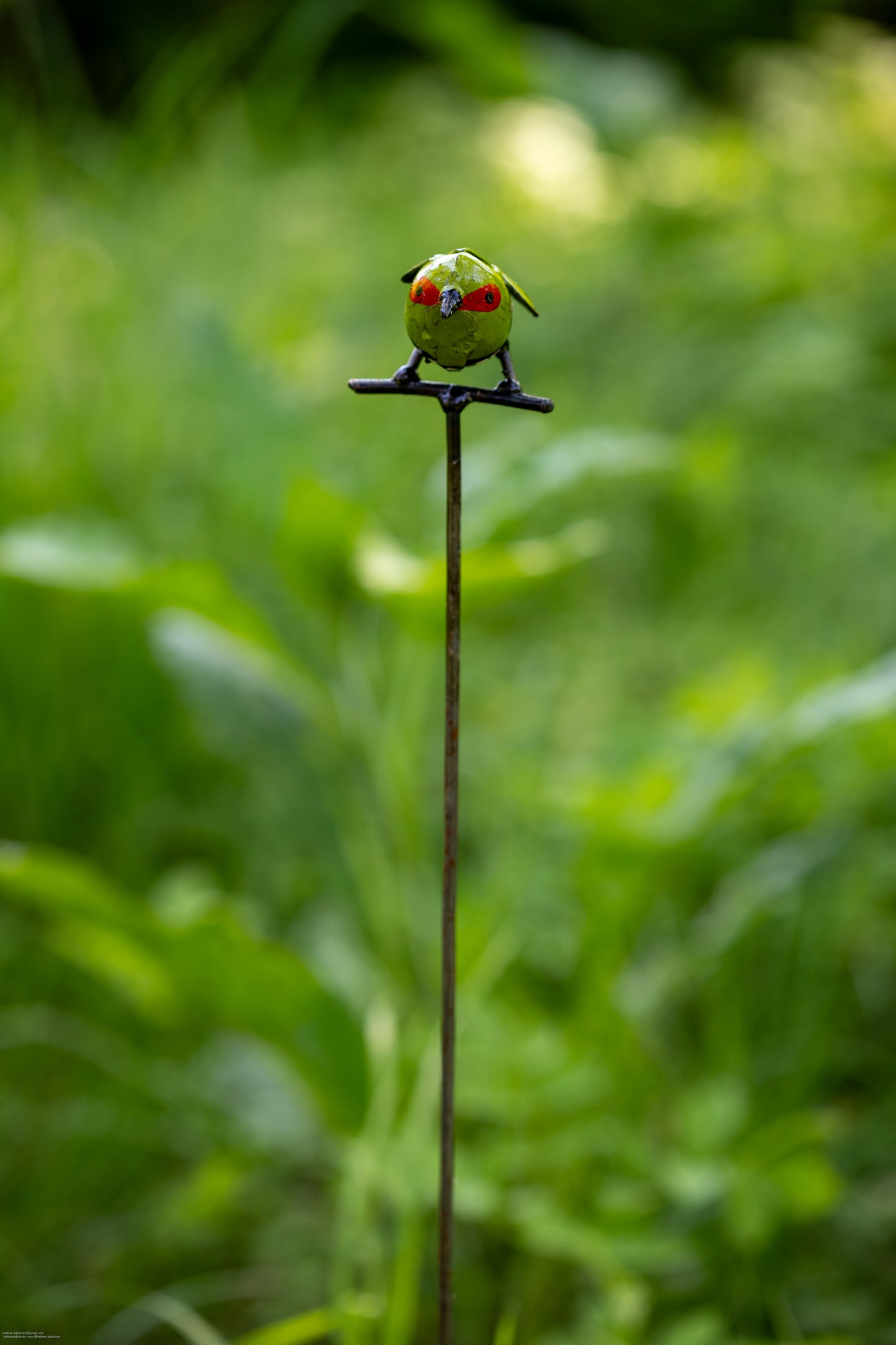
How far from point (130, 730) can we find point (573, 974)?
45 centimetres

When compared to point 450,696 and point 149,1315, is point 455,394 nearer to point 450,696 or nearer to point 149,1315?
point 450,696

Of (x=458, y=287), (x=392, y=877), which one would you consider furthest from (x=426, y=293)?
(x=392, y=877)

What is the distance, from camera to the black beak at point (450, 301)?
30 cm

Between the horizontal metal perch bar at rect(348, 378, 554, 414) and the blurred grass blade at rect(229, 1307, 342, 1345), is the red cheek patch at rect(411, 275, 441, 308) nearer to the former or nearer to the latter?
the horizontal metal perch bar at rect(348, 378, 554, 414)

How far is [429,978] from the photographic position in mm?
812

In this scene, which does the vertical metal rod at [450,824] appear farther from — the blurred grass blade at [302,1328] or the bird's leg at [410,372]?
the blurred grass blade at [302,1328]

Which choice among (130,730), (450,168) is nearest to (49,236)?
(130,730)

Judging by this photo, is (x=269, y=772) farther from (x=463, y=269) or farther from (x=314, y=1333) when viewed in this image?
(x=463, y=269)

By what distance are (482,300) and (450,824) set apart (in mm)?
152

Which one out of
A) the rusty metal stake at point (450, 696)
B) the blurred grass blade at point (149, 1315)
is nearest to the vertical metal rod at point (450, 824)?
the rusty metal stake at point (450, 696)

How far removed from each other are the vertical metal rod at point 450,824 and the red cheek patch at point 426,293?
3cm

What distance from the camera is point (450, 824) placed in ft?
1.09

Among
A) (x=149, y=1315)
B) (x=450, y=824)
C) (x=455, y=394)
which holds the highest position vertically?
(x=455, y=394)

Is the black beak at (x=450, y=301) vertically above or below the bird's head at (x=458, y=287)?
below
